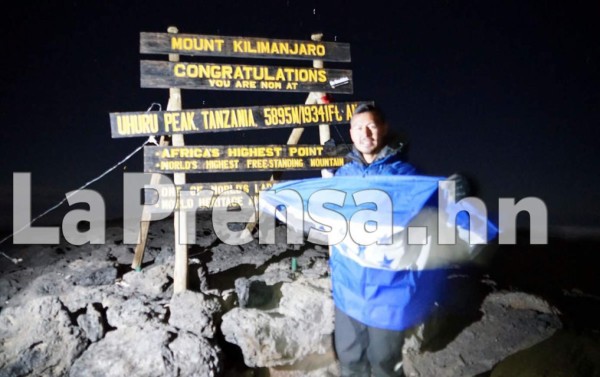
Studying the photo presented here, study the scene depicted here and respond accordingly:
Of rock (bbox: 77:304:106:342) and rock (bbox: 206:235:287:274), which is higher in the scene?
rock (bbox: 206:235:287:274)

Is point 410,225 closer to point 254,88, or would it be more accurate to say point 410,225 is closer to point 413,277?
point 413,277

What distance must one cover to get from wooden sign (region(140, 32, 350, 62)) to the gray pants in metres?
3.71

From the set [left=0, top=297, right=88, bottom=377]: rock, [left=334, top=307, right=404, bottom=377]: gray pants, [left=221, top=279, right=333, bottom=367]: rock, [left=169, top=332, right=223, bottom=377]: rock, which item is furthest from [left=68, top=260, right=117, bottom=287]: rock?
[left=334, top=307, right=404, bottom=377]: gray pants

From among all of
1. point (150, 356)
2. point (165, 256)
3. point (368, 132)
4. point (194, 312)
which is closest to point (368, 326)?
point (368, 132)

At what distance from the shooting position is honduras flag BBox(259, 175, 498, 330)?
282cm

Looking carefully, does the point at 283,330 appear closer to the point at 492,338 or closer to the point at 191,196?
the point at 191,196

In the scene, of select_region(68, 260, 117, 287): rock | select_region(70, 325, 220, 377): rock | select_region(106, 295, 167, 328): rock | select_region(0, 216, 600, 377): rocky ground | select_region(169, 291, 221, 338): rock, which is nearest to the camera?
select_region(70, 325, 220, 377): rock

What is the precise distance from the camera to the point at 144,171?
15.3ft

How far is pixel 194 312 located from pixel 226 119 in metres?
2.49

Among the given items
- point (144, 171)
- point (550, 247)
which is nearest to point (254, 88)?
point (144, 171)

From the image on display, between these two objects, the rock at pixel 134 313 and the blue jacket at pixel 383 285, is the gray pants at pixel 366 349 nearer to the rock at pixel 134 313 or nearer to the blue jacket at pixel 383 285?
the blue jacket at pixel 383 285

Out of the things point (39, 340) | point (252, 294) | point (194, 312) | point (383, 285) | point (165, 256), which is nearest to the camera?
point (383, 285)

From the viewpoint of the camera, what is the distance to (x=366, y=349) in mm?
3020

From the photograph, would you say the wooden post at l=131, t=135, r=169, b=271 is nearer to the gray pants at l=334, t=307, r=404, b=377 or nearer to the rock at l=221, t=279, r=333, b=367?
the rock at l=221, t=279, r=333, b=367
